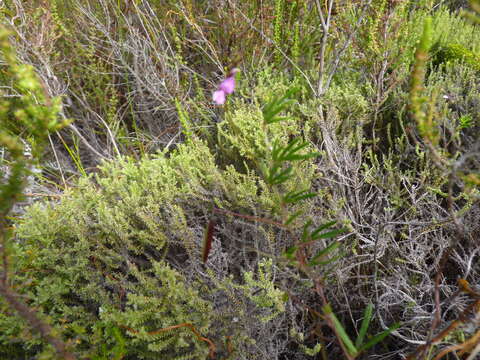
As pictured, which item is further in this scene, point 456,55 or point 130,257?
point 456,55

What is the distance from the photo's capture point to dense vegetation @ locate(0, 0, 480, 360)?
2.71ft

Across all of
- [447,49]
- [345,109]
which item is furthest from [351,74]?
[447,49]

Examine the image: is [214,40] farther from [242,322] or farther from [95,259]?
[242,322]

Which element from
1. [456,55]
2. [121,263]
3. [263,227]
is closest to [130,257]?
[121,263]

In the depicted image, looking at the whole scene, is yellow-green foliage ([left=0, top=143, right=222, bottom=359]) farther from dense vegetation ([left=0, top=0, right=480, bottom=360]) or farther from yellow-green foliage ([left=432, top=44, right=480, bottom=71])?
yellow-green foliage ([left=432, top=44, right=480, bottom=71])

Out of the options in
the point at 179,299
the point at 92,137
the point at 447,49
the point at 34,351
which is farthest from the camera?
the point at 92,137

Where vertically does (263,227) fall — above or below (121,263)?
above

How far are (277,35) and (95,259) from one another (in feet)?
4.89

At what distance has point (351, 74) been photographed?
6.91ft

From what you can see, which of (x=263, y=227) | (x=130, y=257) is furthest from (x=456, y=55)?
(x=130, y=257)

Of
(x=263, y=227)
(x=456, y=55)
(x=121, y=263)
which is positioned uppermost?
(x=456, y=55)

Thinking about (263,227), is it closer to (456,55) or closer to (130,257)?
(130,257)

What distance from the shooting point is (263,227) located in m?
1.39

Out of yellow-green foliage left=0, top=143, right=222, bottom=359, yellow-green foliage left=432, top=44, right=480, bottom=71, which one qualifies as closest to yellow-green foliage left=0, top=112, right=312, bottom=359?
yellow-green foliage left=0, top=143, right=222, bottom=359
